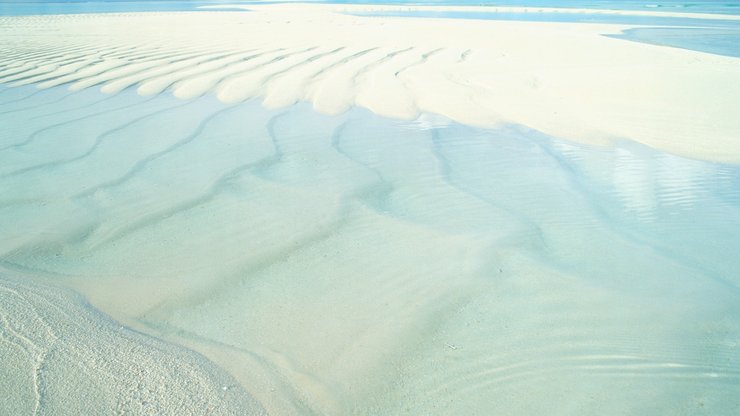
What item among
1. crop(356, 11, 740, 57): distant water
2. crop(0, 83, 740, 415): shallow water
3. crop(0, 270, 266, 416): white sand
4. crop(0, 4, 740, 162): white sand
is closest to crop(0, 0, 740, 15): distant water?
crop(356, 11, 740, 57): distant water

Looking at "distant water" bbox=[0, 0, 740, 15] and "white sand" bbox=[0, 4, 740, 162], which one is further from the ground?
"white sand" bbox=[0, 4, 740, 162]

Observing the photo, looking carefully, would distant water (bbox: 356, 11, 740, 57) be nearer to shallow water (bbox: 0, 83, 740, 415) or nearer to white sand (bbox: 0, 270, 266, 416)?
shallow water (bbox: 0, 83, 740, 415)

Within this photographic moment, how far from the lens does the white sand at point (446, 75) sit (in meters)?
4.47

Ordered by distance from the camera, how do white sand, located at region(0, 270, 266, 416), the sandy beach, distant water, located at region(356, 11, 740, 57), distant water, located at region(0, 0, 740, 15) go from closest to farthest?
white sand, located at region(0, 270, 266, 416)
the sandy beach
distant water, located at region(356, 11, 740, 57)
distant water, located at region(0, 0, 740, 15)

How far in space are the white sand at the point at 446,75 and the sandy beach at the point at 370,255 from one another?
7 centimetres

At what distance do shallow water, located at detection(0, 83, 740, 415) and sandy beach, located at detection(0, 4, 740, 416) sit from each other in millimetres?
11

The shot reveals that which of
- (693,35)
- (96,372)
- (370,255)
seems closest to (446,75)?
(370,255)

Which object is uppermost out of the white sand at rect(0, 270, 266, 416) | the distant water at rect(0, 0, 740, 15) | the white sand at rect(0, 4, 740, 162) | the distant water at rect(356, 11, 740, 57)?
the white sand at rect(0, 270, 266, 416)

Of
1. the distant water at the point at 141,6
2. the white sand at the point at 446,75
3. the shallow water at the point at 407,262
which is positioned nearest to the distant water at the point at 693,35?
the white sand at the point at 446,75

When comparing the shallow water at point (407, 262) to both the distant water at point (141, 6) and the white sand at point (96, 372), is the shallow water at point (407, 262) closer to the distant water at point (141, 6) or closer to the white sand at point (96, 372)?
the white sand at point (96, 372)

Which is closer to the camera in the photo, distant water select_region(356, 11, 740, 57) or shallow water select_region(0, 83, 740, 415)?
shallow water select_region(0, 83, 740, 415)

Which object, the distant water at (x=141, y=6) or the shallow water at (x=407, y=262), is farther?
the distant water at (x=141, y=6)

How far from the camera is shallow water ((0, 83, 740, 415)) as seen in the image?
1605 millimetres

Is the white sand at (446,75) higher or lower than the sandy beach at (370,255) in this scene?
lower
